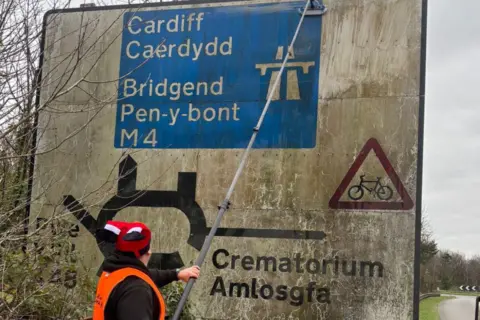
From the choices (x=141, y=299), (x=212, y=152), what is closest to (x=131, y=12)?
(x=212, y=152)

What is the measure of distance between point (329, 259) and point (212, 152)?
1.90 meters

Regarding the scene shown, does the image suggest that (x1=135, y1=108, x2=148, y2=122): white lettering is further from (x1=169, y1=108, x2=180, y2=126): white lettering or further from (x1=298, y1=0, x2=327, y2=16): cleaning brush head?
(x1=298, y1=0, x2=327, y2=16): cleaning brush head

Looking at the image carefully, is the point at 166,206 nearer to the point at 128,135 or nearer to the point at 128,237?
the point at 128,135

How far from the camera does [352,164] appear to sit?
6.41 meters

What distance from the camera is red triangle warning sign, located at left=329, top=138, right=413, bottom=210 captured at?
20.3 ft

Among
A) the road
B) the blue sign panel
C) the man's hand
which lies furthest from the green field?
the man's hand

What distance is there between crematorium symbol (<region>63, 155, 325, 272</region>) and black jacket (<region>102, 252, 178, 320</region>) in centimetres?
331

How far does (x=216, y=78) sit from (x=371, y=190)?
2338 mm

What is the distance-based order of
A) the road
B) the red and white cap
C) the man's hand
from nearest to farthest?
the red and white cap < the man's hand < the road

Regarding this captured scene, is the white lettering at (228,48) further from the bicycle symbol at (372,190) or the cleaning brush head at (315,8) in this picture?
the bicycle symbol at (372,190)

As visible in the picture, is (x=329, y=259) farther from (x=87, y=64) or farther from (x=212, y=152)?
(x=87, y=64)

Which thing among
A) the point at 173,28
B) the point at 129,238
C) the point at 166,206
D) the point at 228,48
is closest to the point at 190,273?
the point at 129,238

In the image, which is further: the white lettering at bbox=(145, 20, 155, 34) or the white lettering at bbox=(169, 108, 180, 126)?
the white lettering at bbox=(145, 20, 155, 34)

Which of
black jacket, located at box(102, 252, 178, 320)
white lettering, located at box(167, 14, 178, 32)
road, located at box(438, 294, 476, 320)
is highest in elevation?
white lettering, located at box(167, 14, 178, 32)
